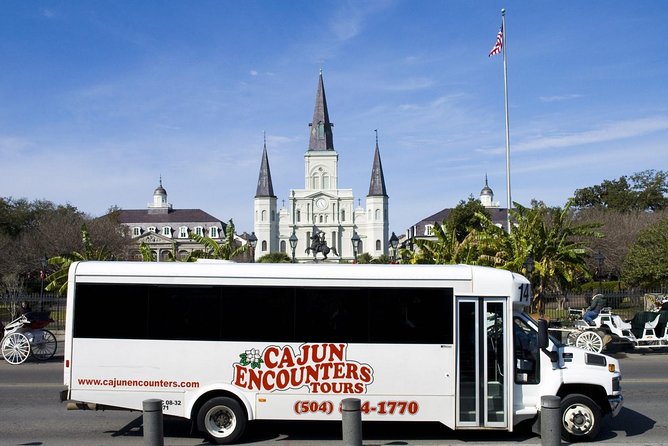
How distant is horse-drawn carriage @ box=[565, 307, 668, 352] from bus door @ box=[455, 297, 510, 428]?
999 centimetres

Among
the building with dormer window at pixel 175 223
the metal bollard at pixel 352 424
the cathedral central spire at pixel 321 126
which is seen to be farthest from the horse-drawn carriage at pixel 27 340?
the cathedral central spire at pixel 321 126

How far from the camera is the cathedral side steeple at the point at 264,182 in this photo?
123938 mm

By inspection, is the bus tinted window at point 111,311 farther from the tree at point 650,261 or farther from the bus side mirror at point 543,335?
the tree at point 650,261

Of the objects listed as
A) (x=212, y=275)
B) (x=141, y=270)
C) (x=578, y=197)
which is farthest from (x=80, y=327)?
(x=578, y=197)

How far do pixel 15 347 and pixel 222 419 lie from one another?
35.9 ft

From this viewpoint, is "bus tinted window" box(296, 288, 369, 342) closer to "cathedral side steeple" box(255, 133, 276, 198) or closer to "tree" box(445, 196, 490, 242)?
"tree" box(445, 196, 490, 242)

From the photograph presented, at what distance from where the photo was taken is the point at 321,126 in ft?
417

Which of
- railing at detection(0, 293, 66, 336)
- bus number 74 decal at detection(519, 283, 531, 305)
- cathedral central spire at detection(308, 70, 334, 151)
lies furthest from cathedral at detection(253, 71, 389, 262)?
bus number 74 decal at detection(519, 283, 531, 305)

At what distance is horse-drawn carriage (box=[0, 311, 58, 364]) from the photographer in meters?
17.1

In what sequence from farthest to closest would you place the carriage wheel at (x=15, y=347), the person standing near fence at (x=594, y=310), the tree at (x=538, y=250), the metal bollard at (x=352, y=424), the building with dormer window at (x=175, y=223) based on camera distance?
the building with dormer window at (x=175, y=223) → the tree at (x=538, y=250) → the person standing near fence at (x=594, y=310) → the carriage wheel at (x=15, y=347) → the metal bollard at (x=352, y=424)

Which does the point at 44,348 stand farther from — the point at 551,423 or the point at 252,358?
the point at 551,423

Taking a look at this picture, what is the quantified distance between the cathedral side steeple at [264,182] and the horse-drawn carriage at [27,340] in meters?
106

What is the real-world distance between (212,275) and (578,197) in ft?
265

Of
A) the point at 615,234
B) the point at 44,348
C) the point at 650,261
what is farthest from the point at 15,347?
the point at 615,234
